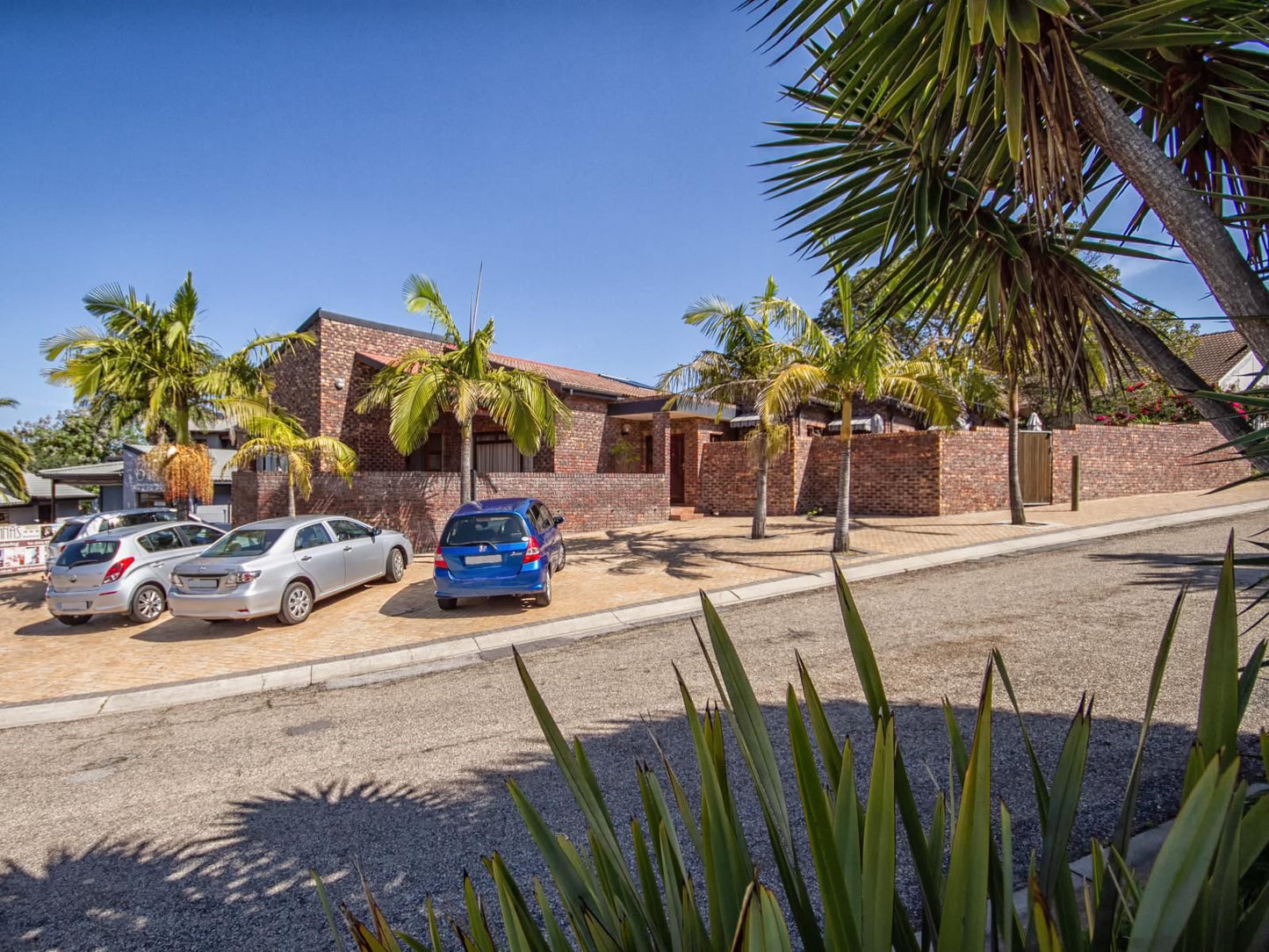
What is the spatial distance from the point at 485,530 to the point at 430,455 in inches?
506

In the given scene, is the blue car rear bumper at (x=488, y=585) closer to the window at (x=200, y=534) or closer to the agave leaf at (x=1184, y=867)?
the window at (x=200, y=534)

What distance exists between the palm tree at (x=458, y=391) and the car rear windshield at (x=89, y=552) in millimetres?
5009

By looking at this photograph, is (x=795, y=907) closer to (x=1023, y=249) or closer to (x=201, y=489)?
(x=1023, y=249)

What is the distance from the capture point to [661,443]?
21.0 meters

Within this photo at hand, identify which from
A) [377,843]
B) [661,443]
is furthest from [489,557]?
[661,443]

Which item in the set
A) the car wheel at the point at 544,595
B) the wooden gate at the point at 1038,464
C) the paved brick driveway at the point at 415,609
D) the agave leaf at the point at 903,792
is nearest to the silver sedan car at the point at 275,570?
the paved brick driveway at the point at 415,609

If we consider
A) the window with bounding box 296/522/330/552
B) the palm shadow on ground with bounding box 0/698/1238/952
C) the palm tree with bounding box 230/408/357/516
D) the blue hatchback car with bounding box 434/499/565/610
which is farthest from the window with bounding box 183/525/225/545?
the palm shadow on ground with bounding box 0/698/1238/952

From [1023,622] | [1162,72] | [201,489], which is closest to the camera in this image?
[1162,72]

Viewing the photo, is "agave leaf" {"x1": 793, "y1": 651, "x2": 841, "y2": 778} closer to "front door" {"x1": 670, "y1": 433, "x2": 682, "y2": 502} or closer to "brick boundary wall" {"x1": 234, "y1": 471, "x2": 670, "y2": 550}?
"brick boundary wall" {"x1": 234, "y1": 471, "x2": 670, "y2": 550}

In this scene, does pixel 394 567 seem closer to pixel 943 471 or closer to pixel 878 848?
pixel 878 848

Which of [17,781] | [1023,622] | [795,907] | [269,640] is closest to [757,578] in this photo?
[1023,622]

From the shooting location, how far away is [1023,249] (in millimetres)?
3846

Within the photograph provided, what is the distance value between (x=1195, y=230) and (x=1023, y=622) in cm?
559

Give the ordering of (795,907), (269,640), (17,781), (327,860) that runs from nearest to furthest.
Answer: (795,907) → (327,860) → (17,781) → (269,640)
